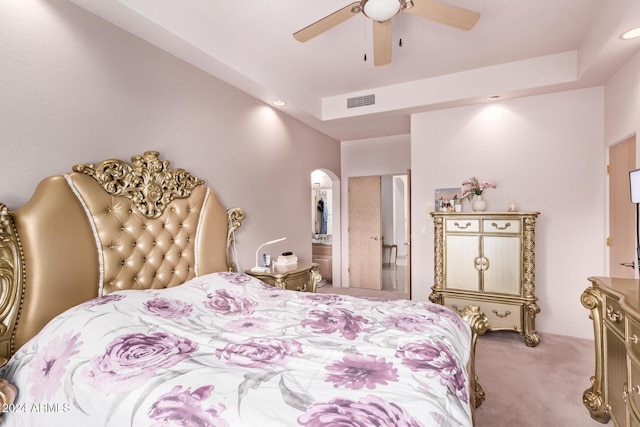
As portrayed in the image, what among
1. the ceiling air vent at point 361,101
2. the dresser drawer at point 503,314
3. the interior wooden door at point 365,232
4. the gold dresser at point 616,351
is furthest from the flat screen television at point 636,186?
the interior wooden door at point 365,232

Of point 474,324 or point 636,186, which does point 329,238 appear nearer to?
point 474,324

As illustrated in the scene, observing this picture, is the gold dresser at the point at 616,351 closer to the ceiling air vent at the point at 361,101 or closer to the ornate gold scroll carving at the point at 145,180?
the ornate gold scroll carving at the point at 145,180

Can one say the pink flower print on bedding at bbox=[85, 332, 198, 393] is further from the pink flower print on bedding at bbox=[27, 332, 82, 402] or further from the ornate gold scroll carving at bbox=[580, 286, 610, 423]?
the ornate gold scroll carving at bbox=[580, 286, 610, 423]

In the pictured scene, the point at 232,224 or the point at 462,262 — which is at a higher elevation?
the point at 232,224

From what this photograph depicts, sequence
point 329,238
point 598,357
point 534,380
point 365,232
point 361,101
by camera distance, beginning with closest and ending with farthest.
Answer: point 598,357, point 534,380, point 361,101, point 365,232, point 329,238

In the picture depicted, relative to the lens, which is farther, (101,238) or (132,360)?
(101,238)

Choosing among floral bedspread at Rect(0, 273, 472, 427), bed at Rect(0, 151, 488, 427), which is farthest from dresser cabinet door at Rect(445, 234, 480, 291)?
floral bedspread at Rect(0, 273, 472, 427)

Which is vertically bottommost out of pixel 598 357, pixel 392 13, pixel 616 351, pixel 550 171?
pixel 598 357

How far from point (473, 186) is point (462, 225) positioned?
566 millimetres

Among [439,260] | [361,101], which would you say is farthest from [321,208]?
[439,260]

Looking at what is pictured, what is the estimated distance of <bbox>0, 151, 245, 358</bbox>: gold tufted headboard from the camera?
156cm

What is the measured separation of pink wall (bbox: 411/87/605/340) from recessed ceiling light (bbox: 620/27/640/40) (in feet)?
4.20

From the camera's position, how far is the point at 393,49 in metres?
3.10

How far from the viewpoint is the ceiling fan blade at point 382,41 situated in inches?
85.8
